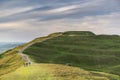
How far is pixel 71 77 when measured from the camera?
75812mm

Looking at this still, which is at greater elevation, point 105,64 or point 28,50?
point 28,50

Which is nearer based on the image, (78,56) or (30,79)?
(30,79)

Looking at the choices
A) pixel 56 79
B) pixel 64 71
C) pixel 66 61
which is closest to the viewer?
pixel 56 79

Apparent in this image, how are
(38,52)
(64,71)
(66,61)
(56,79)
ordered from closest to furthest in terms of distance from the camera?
(56,79), (64,71), (66,61), (38,52)

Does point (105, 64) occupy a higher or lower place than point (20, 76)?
lower

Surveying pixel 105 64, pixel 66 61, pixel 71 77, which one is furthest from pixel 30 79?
pixel 105 64

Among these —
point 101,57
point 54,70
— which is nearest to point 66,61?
point 101,57

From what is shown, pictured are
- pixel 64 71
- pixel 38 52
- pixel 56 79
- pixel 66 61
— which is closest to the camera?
pixel 56 79

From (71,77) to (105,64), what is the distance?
105 m

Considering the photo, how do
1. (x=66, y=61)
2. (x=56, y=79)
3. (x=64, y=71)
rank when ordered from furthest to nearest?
(x=66, y=61) → (x=64, y=71) → (x=56, y=79)

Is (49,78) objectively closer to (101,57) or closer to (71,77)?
(71,77)

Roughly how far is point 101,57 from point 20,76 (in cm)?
11236

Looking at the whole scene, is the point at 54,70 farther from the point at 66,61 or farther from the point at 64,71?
the point at 66,61

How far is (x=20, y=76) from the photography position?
8131 cm
